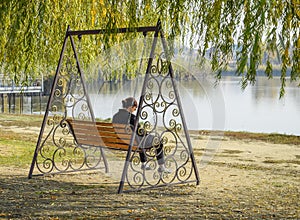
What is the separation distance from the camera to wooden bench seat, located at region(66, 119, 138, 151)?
637cm

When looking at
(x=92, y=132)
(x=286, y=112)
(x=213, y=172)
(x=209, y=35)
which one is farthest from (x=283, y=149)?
(x=286, y=112)

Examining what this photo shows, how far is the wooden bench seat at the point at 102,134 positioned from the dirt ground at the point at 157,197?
48 cm

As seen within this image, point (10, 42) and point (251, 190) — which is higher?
point (10, 42)

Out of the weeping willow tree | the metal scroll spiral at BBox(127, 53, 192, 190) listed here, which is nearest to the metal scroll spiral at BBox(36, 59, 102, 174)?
the weeping willow tree

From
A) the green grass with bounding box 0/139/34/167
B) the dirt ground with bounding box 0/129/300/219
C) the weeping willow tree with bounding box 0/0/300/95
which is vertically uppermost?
the weeping willow tree with bounding box 0/0/300/95

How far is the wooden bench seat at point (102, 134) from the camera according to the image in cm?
637

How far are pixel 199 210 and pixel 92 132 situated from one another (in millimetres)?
1994

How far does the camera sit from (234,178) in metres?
7.76

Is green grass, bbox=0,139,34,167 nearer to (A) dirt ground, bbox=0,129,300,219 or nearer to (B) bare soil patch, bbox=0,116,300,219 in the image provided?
(B) bare soil patch, bbox=0,116,300,219

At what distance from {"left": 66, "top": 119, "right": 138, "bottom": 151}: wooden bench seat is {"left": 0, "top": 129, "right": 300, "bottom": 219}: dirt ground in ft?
1.59

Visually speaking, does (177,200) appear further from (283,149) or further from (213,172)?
(283,149)

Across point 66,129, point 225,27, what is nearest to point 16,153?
point 66,129

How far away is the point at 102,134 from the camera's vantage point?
6.71 metres

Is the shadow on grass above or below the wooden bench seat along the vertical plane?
below
